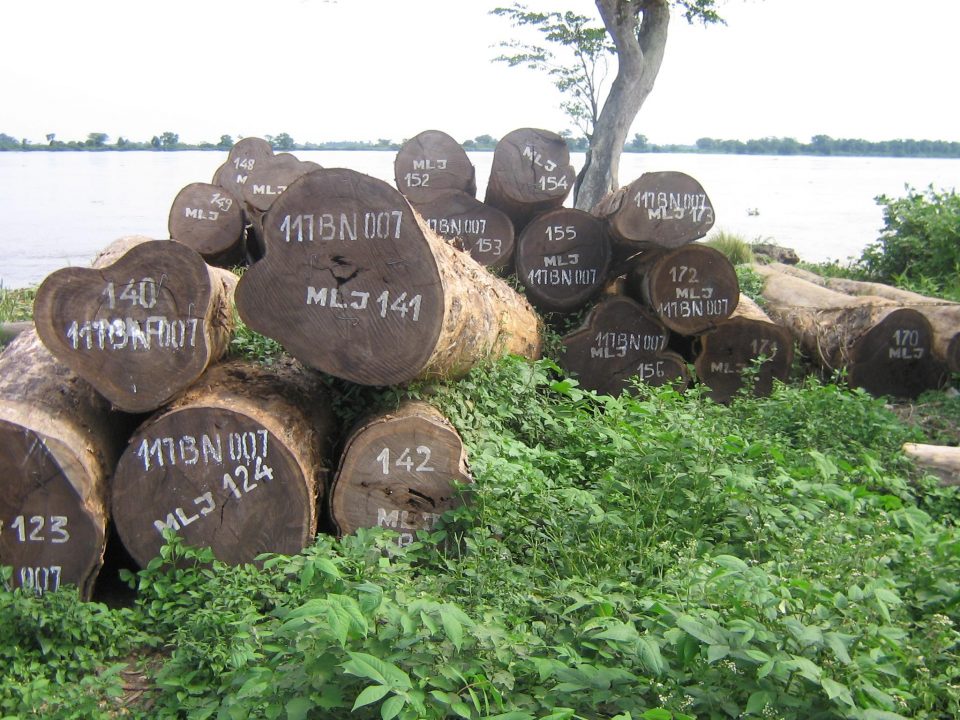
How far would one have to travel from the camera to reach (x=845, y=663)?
2002mm

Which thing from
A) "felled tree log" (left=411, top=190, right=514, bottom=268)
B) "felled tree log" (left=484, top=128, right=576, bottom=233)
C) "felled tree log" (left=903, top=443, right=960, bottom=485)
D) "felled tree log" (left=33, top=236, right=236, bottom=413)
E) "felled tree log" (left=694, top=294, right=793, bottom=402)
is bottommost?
"felled tree log" (left=903, top=443, right=960, bottom=485)

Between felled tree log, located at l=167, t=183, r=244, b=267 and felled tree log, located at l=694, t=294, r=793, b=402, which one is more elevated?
felled tree log, located at l=167, t=183, r=244, b=267

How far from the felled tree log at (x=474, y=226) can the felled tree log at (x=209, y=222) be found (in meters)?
1.81

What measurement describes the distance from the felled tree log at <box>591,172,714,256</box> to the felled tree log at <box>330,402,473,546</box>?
283 centimetres

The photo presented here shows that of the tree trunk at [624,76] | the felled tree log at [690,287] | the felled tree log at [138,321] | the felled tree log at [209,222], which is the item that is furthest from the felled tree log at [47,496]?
the tree trunk at [624,76]

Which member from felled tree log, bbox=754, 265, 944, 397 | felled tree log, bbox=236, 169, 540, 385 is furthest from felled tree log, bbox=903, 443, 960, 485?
felled tree log, bbox=236, 169, 540, 385

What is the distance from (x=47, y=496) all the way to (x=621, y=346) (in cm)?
394

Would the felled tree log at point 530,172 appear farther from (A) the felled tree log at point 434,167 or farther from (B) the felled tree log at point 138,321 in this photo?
(B) the felled tree log at point 138,321

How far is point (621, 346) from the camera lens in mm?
5863

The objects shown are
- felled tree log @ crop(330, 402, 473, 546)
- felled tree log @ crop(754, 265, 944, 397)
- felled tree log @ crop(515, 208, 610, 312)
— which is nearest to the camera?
felled tree log @ crop(330, 402, 473, 546)

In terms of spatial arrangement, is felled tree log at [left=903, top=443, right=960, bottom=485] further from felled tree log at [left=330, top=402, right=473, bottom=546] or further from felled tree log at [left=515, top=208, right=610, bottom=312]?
felled tree log at [left=330, top=402, right=473, bottom=546]

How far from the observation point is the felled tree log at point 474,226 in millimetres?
6434

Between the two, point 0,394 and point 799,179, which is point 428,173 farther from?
point 799,179

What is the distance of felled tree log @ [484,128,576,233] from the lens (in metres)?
6.53
